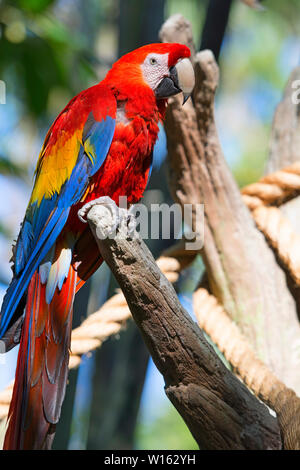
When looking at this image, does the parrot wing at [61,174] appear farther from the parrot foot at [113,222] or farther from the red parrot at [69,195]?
the parrot foot at [113,222]

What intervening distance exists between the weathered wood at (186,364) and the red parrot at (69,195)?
23 centimetres

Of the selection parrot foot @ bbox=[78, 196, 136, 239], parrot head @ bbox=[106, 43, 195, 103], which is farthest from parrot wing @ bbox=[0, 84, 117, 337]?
parrot foot @ bbox=[78, 196, 136, 239]

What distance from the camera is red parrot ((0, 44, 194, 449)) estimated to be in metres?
1.00

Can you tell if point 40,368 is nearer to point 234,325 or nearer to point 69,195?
point 69,195

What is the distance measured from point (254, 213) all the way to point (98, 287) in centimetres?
94

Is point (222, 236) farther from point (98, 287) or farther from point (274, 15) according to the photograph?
point (274, 15)

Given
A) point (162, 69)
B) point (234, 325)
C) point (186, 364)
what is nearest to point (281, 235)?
point (234, 325)

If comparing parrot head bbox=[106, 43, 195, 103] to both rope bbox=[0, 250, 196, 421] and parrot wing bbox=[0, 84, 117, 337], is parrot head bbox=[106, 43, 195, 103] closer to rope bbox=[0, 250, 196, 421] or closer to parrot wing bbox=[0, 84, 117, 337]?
parrot wing bbox=[0, 84, 117, 337]

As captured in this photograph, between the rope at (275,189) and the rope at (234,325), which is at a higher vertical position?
the rope at (275,189)

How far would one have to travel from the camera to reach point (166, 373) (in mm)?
896

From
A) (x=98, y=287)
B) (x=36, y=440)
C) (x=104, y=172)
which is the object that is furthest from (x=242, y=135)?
(x=36, y=440)

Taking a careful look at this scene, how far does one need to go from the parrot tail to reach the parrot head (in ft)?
1.63

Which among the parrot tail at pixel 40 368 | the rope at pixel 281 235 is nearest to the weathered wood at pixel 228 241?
the rope at pixel 281 235

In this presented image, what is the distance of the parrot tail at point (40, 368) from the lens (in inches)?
36.6
